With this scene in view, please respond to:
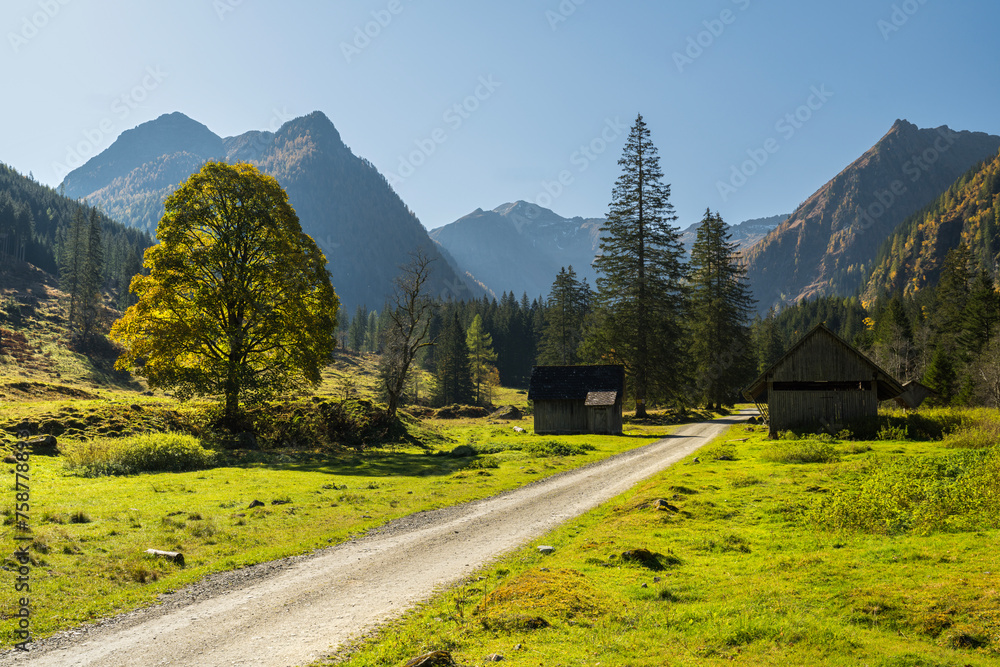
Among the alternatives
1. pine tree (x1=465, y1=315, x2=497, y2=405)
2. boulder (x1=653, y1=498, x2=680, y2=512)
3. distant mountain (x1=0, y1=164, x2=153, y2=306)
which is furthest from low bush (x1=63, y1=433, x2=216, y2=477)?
distant mountain (x1=0, y1=164, x2=153, y2=306)

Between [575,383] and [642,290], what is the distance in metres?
15.0

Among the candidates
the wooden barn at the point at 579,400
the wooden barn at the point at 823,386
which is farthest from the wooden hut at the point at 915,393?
the wooden barn at the point at 579,400

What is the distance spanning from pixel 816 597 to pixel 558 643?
14.1 feet

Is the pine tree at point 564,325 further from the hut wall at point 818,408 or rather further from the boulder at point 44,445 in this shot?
the boulder at point 44,445

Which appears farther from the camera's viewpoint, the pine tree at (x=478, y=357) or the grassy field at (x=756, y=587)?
the pine tree at (x=478, y=357)

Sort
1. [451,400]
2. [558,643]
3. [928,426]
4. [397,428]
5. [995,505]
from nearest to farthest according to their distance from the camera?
1. [558,643]
2. [995,505]
3. [928,426]
4. [397,428]
5. [451,400]

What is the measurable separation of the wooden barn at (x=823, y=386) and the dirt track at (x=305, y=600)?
2395 centimetres

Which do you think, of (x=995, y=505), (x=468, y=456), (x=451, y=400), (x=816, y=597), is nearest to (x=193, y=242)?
(x=468, y=456)

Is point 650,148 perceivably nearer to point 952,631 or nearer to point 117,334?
point 117,334

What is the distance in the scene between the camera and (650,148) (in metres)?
59.3

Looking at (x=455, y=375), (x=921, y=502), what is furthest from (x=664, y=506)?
(x=455, y=375)

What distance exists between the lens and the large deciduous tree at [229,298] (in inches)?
1209

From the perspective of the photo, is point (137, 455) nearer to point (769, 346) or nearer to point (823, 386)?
point (823, 386)

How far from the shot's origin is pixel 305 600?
996 cm
